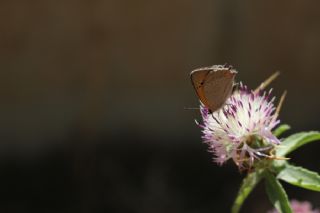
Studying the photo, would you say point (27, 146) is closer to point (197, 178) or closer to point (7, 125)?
point (7, 125)

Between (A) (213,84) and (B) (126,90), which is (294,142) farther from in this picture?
(B) (126,90)

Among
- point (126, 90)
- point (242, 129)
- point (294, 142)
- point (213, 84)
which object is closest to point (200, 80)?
point (213, 84)

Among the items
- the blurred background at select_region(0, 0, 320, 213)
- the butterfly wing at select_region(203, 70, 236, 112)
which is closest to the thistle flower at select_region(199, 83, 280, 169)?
the butterfly wing at select_region(203, 70, 236, 112)

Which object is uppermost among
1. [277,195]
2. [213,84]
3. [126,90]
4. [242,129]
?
[213,84]

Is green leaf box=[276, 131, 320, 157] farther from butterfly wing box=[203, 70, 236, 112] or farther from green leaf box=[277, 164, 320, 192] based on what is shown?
butterfly wing box=[203, 70, 236, 112]

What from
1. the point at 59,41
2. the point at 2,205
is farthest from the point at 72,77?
the point at 2,205

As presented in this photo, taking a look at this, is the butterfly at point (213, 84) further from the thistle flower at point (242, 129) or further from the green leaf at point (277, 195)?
the green leaf at point (277, 195)
